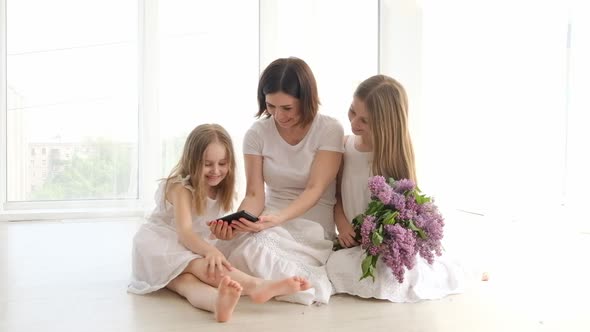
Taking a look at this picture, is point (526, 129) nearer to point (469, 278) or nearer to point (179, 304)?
point (469, 278)

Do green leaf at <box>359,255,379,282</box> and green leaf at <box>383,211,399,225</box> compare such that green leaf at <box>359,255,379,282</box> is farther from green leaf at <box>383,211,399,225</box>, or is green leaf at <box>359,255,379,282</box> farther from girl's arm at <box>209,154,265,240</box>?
girl's arm at <box>209,154,265,240</box>

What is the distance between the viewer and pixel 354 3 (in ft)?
14.3

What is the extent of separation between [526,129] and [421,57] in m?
0.99

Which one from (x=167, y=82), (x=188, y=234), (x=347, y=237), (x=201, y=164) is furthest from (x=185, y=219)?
(x=167, y=82)

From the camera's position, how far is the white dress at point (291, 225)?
191cm

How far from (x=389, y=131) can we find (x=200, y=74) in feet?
7.72

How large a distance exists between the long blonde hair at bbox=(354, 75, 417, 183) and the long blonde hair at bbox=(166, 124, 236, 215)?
495 millimetres

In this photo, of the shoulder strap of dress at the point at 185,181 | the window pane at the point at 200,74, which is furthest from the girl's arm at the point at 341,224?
the window pane at the point at 200,74

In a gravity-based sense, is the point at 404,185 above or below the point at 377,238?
above

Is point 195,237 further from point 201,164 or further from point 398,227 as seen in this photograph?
point 398,227

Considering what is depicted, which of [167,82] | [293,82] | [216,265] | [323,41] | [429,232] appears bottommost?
[216,265]

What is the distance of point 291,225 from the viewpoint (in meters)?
2.08

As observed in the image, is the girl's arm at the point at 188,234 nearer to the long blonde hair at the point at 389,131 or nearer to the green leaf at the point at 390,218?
the green leaf at the point at 390,218

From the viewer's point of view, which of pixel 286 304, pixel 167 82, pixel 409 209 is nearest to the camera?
pixel 286 304
